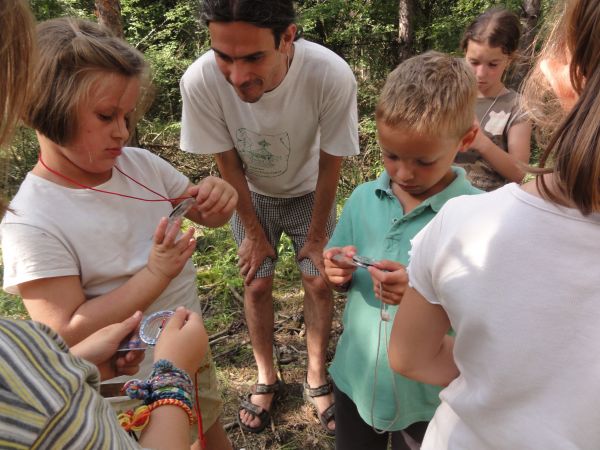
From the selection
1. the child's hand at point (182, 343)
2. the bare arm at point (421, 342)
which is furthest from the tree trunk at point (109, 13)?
the bare arm at point (421, 342)

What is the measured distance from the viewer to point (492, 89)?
2.80 metres

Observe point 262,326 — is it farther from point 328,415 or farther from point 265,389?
point 328,415

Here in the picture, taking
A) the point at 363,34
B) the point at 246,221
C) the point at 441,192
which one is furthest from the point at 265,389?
the point at 363,34

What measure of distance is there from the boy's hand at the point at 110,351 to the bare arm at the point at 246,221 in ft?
4.31

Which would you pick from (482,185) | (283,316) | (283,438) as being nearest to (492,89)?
(482,185)

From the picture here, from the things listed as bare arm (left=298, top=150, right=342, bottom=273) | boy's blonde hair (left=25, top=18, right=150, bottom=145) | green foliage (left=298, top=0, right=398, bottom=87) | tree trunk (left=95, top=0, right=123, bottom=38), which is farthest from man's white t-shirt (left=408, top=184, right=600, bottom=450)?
green foliage (left=298, top=0, right=398, bottom=87)

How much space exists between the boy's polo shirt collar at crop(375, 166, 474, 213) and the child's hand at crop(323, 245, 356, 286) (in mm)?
257

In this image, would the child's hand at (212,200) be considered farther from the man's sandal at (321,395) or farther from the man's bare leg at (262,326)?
the man's sandal at (321,395)

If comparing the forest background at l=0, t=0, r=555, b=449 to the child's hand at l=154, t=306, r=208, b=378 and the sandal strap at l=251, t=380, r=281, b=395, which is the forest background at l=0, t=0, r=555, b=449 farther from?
the child's hand at l=154, t=306, r=208, b=378

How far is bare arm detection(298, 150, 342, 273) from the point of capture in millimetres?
2525

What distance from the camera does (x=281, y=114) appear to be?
2.40 m

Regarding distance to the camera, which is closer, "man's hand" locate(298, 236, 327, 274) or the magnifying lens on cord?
the magnifying lens on cord

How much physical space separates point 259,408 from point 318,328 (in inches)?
24.0

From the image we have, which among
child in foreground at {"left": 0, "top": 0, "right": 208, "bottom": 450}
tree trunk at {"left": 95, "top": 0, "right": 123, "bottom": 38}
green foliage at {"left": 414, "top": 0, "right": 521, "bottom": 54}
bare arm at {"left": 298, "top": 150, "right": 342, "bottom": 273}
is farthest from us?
green foliage at {"left": 414, "top": 0, "right": 521, "bottom": 54}
